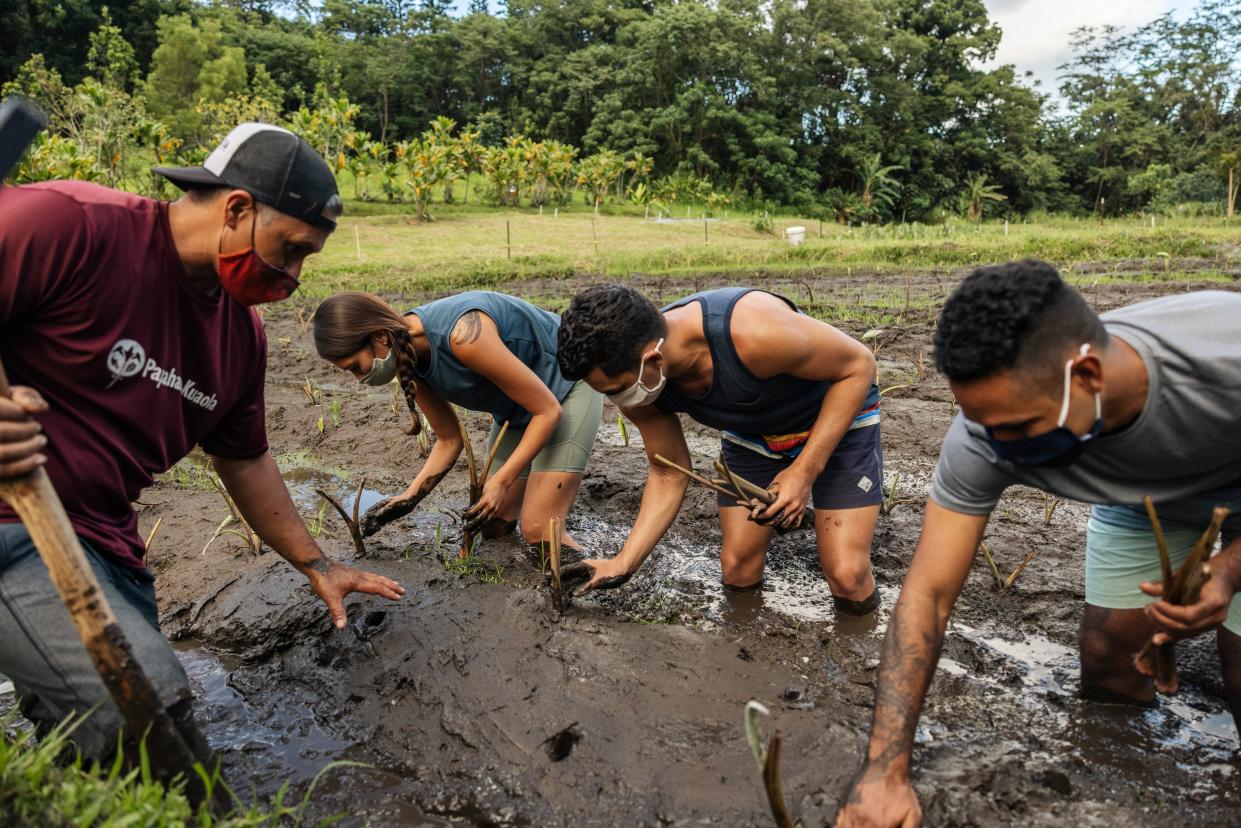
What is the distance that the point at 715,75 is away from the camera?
39031 mm

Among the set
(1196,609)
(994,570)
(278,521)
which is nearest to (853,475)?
(994,570)

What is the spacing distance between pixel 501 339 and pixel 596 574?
3.75ft

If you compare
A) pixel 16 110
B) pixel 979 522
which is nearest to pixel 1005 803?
pixel 979 522

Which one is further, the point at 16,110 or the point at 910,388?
the point at 910,388

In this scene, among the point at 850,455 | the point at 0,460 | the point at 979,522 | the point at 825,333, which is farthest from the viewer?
the point at 850,455

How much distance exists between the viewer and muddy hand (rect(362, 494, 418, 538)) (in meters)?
4.07

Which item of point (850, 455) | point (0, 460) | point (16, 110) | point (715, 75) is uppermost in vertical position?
point (715, 75)

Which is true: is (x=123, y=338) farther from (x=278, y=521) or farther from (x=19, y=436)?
(x=278, y=521)

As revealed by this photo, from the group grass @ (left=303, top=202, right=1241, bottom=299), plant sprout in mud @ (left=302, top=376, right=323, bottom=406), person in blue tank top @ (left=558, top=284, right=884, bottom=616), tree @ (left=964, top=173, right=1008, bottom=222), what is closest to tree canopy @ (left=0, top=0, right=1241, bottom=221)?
tree @ (left=964, top=173, right=1008, bottom=222)

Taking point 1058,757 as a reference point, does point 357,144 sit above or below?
above

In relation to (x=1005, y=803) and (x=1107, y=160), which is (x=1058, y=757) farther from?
(x=1107, y=160)

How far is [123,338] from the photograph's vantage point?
7.06 ft

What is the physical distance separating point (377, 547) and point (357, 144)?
2347cm

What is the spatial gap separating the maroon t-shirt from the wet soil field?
970 mm
